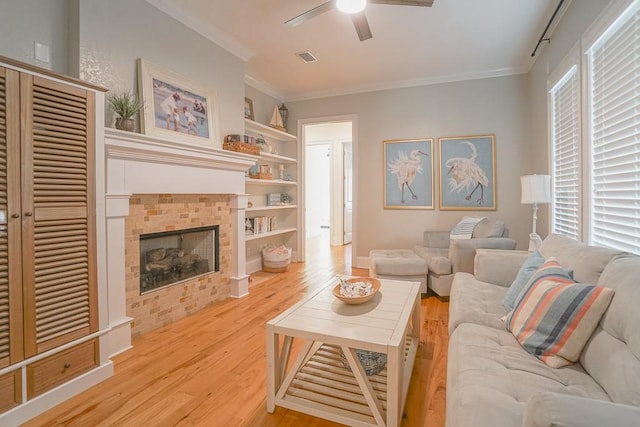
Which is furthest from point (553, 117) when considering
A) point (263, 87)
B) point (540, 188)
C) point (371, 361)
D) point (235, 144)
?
point (263, 87)

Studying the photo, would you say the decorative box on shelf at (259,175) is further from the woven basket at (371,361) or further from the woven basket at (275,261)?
the woven basket at (371,361)

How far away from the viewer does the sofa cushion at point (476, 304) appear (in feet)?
5.72

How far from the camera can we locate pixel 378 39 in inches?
131

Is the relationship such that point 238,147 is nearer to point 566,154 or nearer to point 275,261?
point 275,261

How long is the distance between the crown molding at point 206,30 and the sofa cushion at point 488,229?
3323 mm

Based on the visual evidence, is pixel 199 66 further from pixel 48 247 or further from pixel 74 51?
pixel 48 247

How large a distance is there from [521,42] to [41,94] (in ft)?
13.7

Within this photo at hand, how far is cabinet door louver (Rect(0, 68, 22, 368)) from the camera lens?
153 centimetres

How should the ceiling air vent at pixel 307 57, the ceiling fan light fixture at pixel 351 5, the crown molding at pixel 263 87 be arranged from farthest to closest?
the crown molding at pixel 263 87 < the ceiling air vent at pixel 307 57 < the ceiling fan light fixture at pixel 351 5

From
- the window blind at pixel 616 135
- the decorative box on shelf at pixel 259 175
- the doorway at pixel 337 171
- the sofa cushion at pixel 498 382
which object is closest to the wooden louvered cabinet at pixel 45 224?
the sofa cushion at pixel 498 382

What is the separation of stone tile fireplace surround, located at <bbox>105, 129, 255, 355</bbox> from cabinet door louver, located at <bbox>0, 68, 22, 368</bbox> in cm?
52

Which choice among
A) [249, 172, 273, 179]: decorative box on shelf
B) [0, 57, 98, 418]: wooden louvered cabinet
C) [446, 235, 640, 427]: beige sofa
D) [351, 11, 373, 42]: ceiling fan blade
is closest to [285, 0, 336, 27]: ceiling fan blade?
[351, 11, 373, 42]: ceiling fan blade

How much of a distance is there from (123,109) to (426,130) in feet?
12.1

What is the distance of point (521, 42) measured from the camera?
11.1ft
